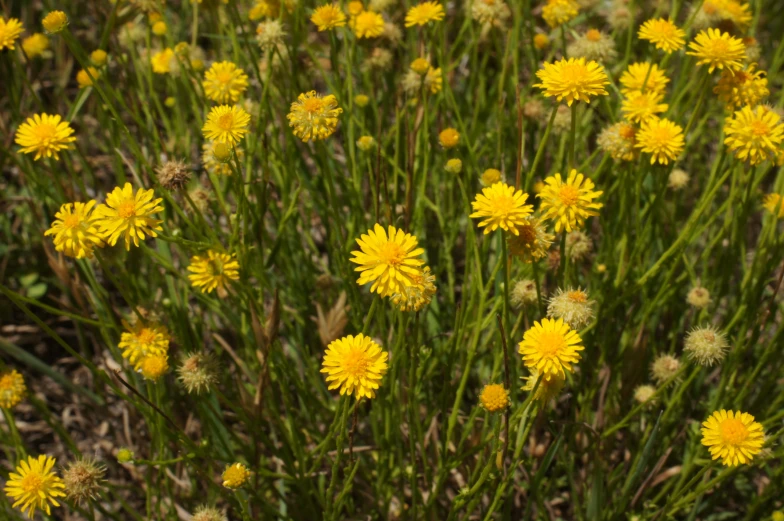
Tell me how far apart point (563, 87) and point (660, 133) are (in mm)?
378

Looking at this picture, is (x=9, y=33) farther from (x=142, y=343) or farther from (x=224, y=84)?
(x=142, y=343)

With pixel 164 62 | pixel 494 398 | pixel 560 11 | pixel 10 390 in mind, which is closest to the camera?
pixel 494 398

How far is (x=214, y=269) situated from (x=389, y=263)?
0.75m

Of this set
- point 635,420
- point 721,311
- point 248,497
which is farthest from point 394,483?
point 721,311

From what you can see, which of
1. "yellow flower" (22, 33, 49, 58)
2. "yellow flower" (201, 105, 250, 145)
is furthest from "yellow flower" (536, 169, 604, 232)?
"yellow flower" (22, 33, 49, 58)

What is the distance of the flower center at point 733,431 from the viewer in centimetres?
168

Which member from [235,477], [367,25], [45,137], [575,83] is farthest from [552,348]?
[45,137]

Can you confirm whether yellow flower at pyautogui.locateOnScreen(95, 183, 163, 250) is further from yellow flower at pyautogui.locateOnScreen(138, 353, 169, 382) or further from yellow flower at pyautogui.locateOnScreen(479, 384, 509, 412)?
yellow flower at pyautogui.locateOnScreen(479, 384, 509, 412)

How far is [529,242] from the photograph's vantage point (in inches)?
65.9

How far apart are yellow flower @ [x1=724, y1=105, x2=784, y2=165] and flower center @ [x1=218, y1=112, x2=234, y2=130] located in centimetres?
142

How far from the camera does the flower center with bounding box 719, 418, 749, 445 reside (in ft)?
5.52

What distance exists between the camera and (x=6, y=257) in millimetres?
3277

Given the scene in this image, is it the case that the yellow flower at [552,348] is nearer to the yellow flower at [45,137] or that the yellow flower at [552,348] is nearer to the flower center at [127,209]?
the flower center at [127,209]

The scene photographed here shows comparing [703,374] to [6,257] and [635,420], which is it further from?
[6,257]
